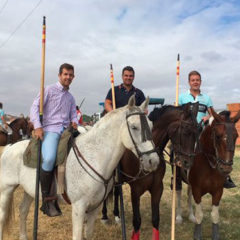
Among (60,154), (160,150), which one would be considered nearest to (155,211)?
(160,150)

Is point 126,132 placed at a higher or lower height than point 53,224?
higher

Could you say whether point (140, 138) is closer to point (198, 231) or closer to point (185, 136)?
point (185, 136)

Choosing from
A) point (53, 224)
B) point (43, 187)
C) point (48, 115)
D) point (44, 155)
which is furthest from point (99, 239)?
point (48, 115)

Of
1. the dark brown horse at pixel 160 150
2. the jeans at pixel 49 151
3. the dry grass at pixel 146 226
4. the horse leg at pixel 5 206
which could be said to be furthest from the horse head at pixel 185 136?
the horse leg at pixel 5 206

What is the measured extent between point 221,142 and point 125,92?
6.55 ft

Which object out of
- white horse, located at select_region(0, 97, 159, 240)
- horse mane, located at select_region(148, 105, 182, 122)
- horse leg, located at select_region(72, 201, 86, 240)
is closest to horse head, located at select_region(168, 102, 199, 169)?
horse mane, located at select_region(148, 105, 182, 122)

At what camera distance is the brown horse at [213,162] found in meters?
3.82

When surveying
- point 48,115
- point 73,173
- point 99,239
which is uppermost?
point 48,115

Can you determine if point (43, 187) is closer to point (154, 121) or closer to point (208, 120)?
point (154, 121)

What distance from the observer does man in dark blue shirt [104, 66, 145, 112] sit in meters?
4.80

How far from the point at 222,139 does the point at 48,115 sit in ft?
8.99

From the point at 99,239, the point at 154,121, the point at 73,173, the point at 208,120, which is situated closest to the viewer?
the point at 73,173

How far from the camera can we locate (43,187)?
3734 millimetres

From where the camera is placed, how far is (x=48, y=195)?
3.77 m
